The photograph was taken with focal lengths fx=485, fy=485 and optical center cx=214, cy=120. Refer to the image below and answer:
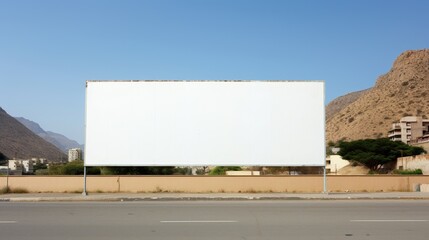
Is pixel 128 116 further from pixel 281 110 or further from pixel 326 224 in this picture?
pixel 326 224

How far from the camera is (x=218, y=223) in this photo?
13.0m

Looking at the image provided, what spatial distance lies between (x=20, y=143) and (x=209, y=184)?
117899 mm

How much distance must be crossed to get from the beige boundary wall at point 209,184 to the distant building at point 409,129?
295 feet

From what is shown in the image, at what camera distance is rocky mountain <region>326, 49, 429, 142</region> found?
116 meters

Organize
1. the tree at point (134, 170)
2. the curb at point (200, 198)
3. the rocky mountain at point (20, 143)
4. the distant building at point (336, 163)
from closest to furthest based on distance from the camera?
the curb at point (200, 198)
the tree at point (134, 170)
the distant building at point (336, 163)
the rocky mountain at point (20, 143)

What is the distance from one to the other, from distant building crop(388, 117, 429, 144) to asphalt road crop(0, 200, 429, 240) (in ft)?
333

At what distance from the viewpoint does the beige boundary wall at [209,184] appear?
2630cm

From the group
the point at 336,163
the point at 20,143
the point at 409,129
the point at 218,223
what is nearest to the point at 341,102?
the point at 409,129

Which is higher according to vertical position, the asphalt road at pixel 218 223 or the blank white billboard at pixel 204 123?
the blank white billboard at pixel 204 123

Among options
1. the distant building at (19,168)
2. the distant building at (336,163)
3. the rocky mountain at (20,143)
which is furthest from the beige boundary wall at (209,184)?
the rocky mountain at (20,143)

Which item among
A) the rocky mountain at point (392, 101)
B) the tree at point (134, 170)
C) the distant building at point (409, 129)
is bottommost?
the tree at point (134, 170)

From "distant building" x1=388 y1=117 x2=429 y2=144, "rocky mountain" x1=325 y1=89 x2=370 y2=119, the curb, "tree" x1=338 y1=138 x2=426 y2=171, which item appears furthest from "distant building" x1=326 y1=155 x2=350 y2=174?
"rocky mountain" x1=325 y1=89 x2=370 y2=119

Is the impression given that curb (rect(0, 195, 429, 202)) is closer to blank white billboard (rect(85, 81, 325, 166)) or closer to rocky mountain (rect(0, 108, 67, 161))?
blank white billboard (rect(85, 81, 325, 166))

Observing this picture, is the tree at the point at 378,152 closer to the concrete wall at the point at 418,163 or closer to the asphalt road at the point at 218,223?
the concrete wall at the point at 418,163
